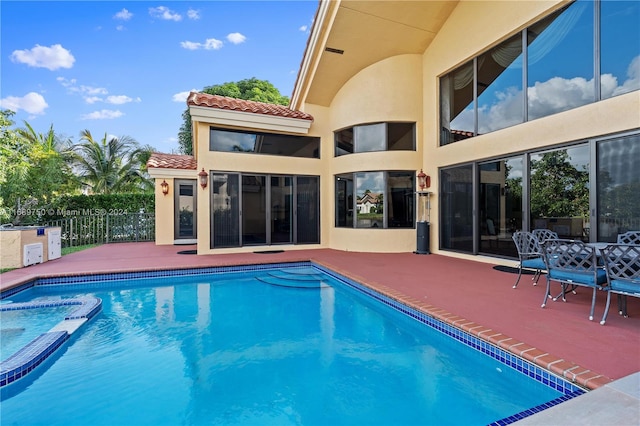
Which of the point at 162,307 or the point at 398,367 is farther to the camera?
the point at 162,307

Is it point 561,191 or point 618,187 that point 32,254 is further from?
point 618,187

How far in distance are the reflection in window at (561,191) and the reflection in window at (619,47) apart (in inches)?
44.2

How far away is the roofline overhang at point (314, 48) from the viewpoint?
340 inches

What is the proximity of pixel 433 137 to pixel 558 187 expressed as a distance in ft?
13.4

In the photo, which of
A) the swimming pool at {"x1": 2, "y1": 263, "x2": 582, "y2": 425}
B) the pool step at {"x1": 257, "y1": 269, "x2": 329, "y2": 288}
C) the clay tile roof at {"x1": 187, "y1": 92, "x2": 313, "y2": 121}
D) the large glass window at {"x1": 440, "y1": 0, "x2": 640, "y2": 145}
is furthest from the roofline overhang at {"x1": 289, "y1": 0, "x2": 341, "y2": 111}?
the swimming pool at {"x1": 2, "y1": 263, "x2": 582, "y2": 425}

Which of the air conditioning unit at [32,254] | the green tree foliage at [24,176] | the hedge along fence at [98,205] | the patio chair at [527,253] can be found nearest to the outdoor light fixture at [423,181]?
the patio chair at [527,253]

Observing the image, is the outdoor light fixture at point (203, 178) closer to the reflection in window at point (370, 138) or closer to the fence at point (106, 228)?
the reflection in window at point (370, 138)

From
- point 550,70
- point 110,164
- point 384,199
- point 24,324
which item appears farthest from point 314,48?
point 110,164

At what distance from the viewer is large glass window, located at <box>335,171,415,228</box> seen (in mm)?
10086

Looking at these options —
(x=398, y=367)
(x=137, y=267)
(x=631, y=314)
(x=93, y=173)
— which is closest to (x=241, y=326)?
(x=398, y=367)

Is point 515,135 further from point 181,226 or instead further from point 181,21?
point 181,21

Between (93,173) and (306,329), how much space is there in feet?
62.6

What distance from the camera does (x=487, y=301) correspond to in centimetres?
470

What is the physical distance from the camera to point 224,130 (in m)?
9.98
